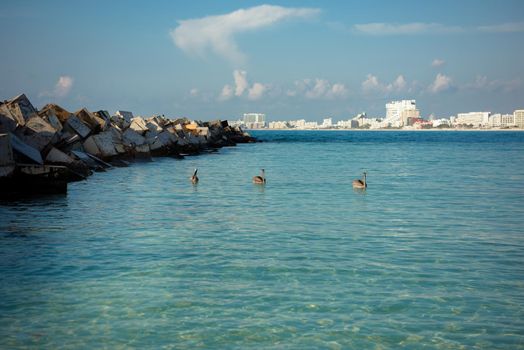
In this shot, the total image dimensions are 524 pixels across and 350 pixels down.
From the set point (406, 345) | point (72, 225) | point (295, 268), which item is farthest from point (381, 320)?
point (72, 225)

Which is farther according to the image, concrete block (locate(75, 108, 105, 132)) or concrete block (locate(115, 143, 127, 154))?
concrete block (locate(115, 143, 127, 154))

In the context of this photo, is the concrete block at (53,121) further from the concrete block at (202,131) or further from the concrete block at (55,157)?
the concrete block at (202,131)

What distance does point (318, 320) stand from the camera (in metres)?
6.84

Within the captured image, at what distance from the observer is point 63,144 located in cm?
2252

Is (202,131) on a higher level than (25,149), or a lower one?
higher

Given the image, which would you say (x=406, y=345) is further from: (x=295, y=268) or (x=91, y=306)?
(x=91, y=306)

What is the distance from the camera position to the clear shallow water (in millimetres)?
6488

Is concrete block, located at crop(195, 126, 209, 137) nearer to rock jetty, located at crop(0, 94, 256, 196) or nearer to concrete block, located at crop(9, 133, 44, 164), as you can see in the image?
rock jetty, located at crop(0, 94, 256, 196)

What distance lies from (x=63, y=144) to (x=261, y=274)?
1610cm

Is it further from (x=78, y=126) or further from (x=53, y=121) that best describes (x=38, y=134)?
(x=78, y=126)

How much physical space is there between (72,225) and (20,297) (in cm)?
546

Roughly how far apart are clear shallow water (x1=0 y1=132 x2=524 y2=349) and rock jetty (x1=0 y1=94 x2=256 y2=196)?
85 cm

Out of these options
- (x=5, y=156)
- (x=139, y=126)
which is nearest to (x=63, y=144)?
(x=5, y=156)

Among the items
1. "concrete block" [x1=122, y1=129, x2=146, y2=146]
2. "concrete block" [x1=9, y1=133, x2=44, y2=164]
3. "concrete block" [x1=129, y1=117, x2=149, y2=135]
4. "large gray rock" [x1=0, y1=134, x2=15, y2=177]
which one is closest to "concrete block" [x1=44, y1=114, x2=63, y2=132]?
"concrete block" [x1=9, y1=133, x2=44, y2=164]
